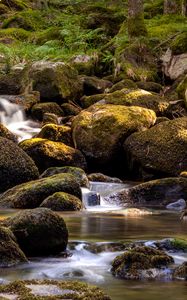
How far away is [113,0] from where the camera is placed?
30.0 metres

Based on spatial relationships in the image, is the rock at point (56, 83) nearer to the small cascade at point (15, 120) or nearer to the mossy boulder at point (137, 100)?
the small cascade at point (15, 120)

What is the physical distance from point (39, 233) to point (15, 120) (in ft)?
34.2

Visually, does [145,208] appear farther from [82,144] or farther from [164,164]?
[82,144]

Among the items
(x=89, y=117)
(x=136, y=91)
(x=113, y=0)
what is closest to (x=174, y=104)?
(x=136, y=91)

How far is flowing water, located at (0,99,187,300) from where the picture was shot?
Result: 488 centimetres

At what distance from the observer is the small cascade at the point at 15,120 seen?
50.6 feet

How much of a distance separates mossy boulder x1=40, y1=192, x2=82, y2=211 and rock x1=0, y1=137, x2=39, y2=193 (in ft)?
6.11

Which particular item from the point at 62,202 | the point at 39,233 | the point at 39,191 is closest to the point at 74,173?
the point at 39,191

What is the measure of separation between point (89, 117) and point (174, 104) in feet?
8.59

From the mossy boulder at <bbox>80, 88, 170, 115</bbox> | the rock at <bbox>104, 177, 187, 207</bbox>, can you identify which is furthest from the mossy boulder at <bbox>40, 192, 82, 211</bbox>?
the mossy boulder at <bbox>80, 88, 170, 115</bbox>

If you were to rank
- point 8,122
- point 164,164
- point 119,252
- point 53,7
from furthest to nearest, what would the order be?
point 53,7, point 8,122, point 164,164, point 119,252

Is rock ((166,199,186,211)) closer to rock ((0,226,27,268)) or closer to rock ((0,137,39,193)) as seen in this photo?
rock ((0,137,39,193))

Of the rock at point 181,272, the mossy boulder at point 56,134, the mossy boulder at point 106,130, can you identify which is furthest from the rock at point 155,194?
the rock at point 181,272

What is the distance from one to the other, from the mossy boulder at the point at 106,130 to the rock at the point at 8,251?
25.3ft
